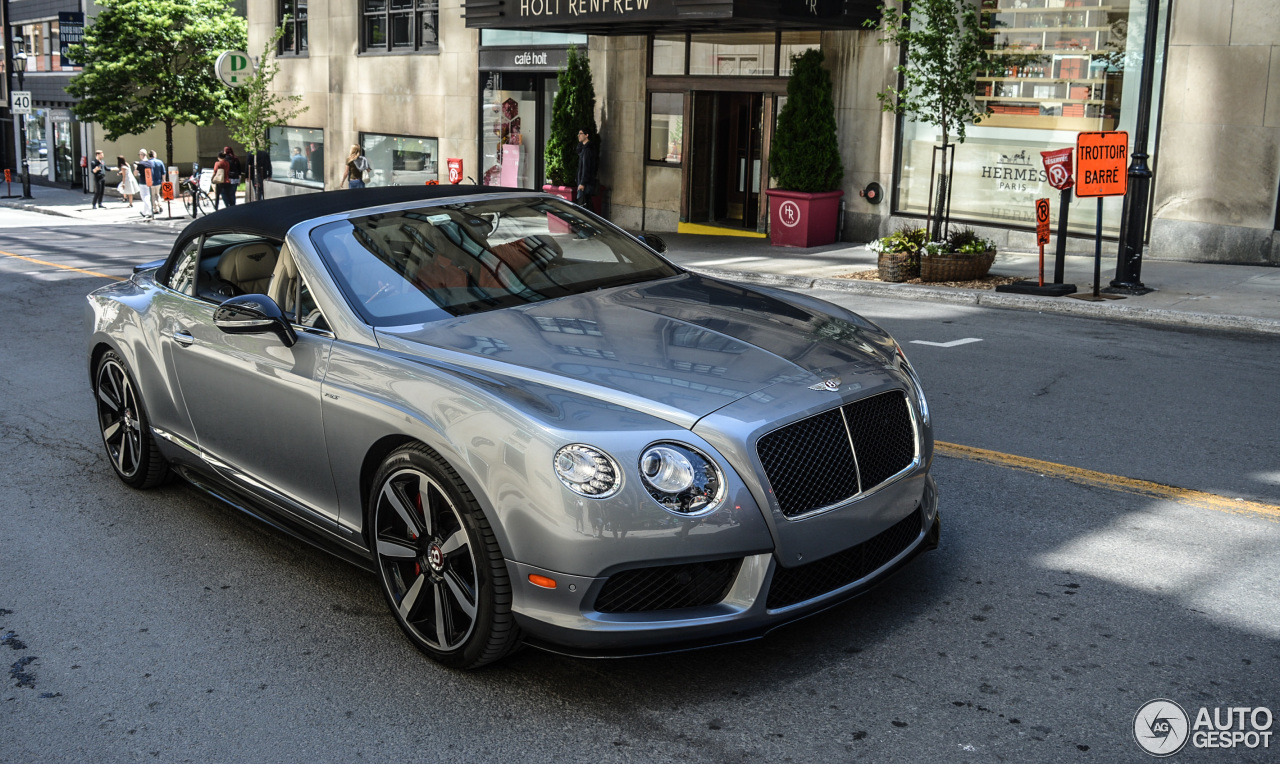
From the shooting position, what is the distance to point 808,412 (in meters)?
3.93

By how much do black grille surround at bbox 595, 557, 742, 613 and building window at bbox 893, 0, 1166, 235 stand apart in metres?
14.4

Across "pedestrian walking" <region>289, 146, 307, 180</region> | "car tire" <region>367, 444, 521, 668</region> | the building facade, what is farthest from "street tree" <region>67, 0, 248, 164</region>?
"car tire" <region>367, 444, 521, 668</region>

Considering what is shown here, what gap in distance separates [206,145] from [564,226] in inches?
2007

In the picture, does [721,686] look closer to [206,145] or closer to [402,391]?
[402,391]

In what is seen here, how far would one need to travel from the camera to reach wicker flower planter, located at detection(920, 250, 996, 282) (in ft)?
47.1

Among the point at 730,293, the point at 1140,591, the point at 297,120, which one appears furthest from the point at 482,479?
the point at 297,120

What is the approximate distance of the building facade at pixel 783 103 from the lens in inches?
606

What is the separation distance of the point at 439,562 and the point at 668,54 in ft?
65.1

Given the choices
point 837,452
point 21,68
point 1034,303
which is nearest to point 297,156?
point 21,68

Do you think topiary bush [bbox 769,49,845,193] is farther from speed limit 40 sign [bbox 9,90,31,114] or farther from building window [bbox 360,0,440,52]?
speed limit 40 sign [bbox 9,90,31,114]

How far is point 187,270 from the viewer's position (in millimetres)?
5938

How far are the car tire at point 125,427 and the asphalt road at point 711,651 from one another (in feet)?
0.42

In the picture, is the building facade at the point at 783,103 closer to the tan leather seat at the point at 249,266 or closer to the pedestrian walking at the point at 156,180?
the pedestrian walking at the point at 156,180

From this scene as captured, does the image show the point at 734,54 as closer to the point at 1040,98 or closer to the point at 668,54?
the point at 668,54
